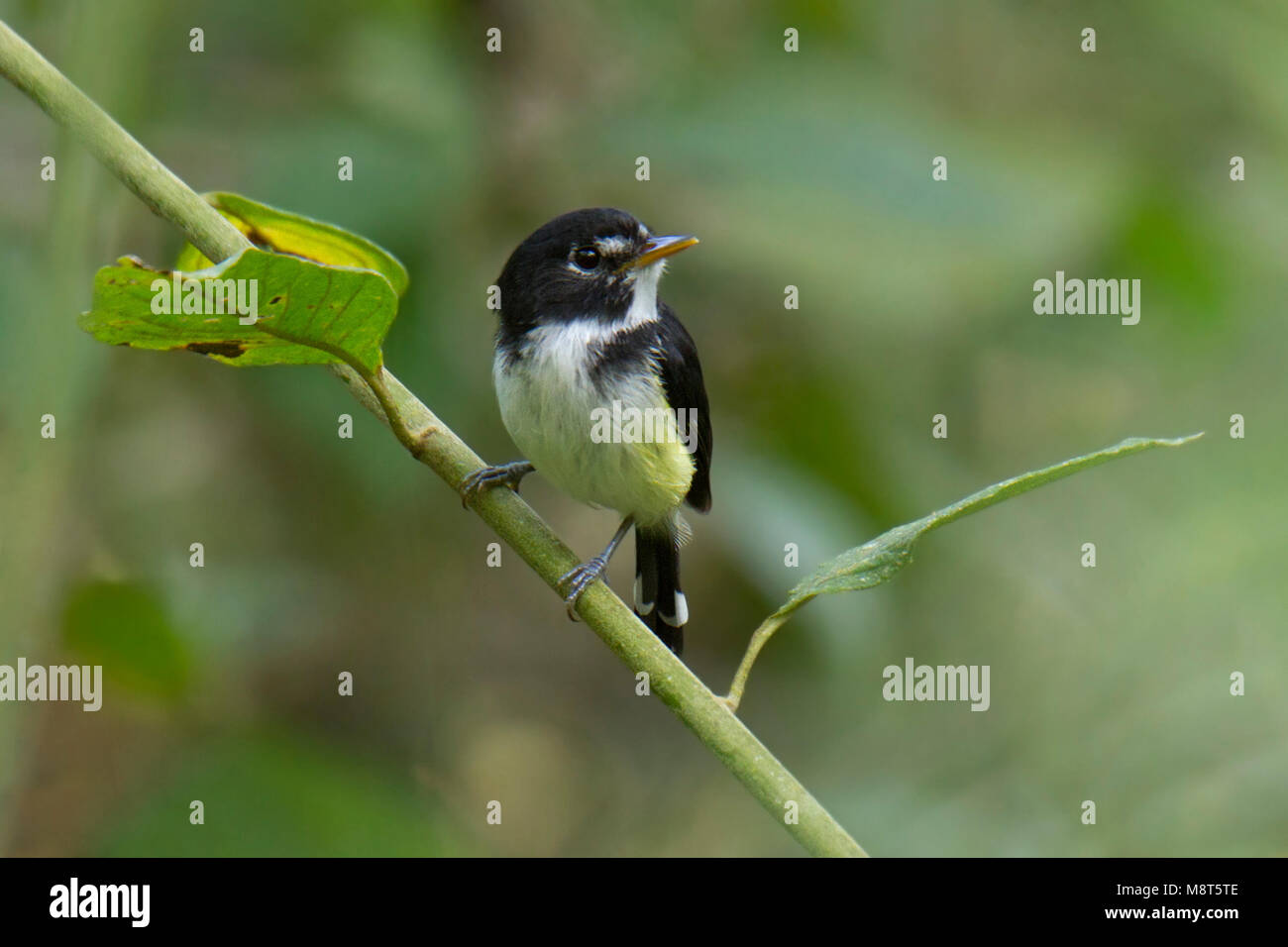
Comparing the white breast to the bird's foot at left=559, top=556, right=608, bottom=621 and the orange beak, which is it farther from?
the bird's foot at left=559, top=556, right=608, bottom=621

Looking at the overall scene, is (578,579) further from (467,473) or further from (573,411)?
(573,411)

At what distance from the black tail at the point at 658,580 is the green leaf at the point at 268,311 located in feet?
8.69

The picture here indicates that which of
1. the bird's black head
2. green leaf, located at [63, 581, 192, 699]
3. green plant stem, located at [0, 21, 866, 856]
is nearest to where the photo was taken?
green plant stem, located at [0, 21, 866, 856]

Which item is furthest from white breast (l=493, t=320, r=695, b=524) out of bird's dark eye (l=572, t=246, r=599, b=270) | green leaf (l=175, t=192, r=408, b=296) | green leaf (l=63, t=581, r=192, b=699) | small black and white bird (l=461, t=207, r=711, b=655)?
green leaf (l=175, t=192, r=408, b=296)

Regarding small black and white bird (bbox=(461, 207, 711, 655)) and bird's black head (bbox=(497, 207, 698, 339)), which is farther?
bird's black head (bbox=(497, 207, 698, 339))

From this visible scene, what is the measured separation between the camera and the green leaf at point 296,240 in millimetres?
2221

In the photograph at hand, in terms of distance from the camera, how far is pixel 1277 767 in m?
3.11

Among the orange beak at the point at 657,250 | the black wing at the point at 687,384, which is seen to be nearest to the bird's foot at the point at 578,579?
the black wing at the point at 687,384

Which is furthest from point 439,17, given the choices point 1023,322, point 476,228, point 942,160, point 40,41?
point 1023,322

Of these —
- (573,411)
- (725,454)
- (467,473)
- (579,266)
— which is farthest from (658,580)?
(467,473)

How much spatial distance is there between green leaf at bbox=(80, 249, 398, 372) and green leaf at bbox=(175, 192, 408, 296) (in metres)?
0.34

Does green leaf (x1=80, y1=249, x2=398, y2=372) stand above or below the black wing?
below

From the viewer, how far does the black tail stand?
4.48 meters

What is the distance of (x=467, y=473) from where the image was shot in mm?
2039
